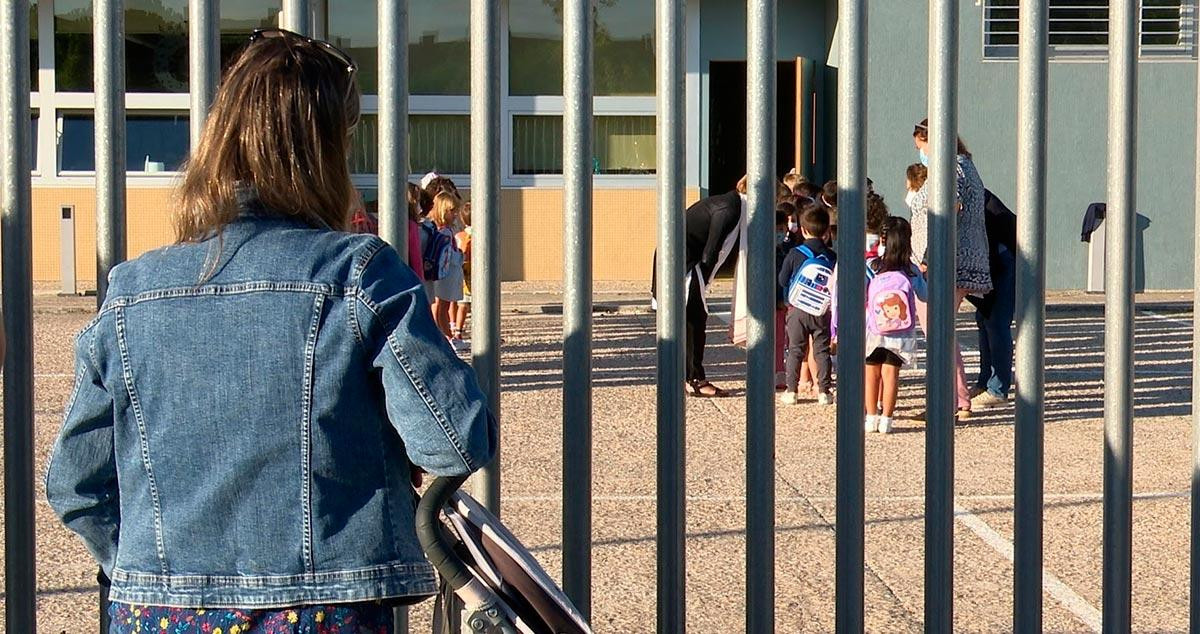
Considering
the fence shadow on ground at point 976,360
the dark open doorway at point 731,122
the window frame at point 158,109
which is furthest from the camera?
the dark open doorway at point 731,122

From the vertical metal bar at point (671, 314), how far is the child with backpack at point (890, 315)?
6408 mm

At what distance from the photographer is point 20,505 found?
3102mm

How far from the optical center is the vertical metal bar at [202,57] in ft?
10.0

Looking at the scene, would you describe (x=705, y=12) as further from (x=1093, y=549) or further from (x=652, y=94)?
(x=1093, y=549)

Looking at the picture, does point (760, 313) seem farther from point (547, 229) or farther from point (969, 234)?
point (547, 229)

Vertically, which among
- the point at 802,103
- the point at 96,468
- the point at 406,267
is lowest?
the point at 96,468

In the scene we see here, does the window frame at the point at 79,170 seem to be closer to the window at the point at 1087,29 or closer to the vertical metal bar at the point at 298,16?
the window at the point at 1087,29

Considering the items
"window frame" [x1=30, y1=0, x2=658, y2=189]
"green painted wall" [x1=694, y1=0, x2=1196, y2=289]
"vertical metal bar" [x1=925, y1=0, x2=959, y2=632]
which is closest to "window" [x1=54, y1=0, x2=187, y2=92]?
"window frame" [x1=30, y1=0, x2=658, y2=189]

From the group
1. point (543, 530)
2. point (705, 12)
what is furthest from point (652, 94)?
point (543, 530)

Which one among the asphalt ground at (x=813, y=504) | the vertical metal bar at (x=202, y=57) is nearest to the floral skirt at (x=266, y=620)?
the vertical metal bar at (x=202, y=57)

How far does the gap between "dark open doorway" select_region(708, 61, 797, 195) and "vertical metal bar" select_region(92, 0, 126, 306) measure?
1716 centimetres

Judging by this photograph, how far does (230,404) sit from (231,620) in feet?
1.06

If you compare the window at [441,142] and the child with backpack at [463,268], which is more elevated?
the window at [441,142]

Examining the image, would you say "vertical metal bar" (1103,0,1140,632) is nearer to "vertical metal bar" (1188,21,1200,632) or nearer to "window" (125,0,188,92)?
"vertical metal bar" (1188,21,1200,632)
